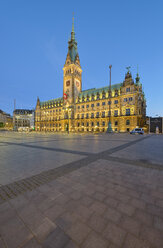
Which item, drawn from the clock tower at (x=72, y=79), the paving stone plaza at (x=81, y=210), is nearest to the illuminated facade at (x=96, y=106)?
the clock tower at (x=72, y=79)

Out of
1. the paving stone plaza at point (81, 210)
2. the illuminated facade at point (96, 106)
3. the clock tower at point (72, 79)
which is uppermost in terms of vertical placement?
the clock tower at point (72, 79)

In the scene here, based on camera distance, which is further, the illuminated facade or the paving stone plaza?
the illuminated facade

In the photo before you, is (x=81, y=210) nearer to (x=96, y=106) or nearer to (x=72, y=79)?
(x=96, y=106)

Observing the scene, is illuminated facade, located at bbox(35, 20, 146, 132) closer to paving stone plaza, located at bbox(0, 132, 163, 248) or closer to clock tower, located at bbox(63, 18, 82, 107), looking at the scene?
clock tower, located at bbox(63, 18, 82, 107)

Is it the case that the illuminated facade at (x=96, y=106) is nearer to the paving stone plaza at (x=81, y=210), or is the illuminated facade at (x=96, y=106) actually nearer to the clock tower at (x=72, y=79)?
the clock tower at (x=72, y=79)

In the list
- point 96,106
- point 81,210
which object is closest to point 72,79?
point 96,106

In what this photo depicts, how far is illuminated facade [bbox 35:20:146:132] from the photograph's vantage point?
45000 mm

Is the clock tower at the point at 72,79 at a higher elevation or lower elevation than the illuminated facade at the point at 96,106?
higher

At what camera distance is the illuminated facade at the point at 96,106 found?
45.0m

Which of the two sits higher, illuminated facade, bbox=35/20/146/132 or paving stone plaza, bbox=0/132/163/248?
illuminated facade, bbox=35/20/146/132

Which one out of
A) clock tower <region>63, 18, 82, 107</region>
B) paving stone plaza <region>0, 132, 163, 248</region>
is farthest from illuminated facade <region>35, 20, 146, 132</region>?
paving stone plaza <region>0, 132, 163, 248</region>

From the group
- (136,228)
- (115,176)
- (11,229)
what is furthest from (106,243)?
(115,176)

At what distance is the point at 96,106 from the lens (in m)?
55.6

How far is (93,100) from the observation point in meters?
56.4
